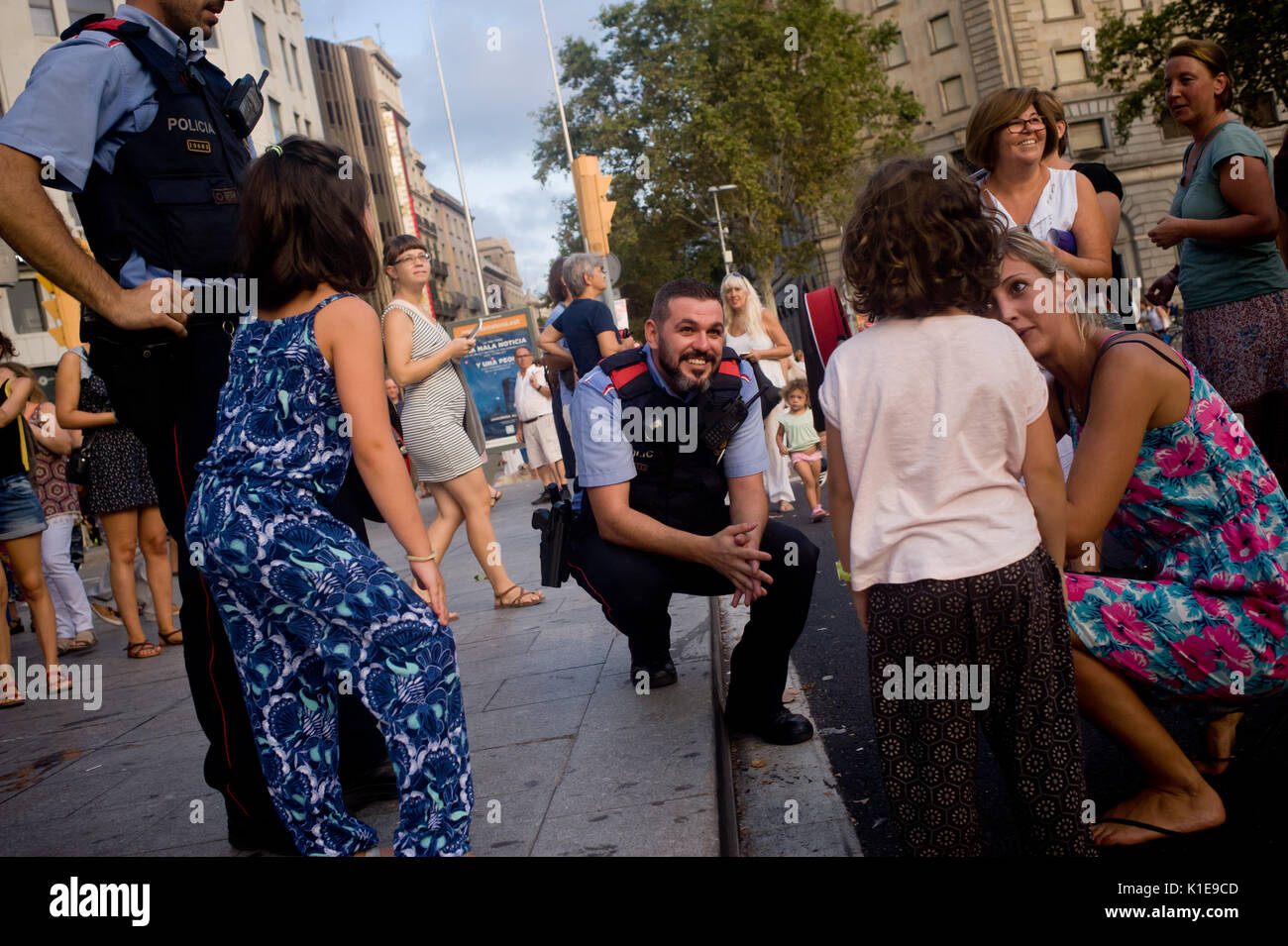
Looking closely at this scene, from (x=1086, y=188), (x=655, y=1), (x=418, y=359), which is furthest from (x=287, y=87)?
(x=1086, y=188)

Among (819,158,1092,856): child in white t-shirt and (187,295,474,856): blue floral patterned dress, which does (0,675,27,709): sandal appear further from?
(819,158,1092,856): child in white t-shirt

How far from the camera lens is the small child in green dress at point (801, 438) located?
945 cm

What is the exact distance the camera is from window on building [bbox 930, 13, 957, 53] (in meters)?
42.3

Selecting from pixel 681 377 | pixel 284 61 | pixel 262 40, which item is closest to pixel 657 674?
pixel 681 377

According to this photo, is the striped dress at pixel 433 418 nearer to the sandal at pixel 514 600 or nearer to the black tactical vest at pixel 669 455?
the sandal at pixel 514 600

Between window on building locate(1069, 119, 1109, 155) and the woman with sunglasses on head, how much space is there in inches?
1581

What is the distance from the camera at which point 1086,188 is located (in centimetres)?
408

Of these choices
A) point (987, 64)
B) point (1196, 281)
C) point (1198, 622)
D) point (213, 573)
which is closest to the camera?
point (213, 573)

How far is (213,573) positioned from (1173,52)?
424 centimetres

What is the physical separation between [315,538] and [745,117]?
34786mm

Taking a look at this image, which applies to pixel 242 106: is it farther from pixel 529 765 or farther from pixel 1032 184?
pixel 1032 184

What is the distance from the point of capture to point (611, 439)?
373cm
